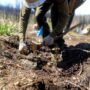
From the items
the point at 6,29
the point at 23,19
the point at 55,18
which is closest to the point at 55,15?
the point at 55,18

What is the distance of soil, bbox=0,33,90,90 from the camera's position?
2.55m

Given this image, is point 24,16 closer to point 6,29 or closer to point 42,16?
point 42,16

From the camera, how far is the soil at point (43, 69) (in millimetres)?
2555

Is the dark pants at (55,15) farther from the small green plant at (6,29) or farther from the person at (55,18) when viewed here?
the small green plant at (6,29)

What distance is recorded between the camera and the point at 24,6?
3699 mm

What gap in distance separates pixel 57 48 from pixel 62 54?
0.53ft

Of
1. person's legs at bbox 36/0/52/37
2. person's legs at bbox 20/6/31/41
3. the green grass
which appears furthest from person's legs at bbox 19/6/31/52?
the green grass

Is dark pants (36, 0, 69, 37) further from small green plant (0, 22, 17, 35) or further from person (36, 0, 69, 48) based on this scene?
small green plant (0, 22, 17, 35)

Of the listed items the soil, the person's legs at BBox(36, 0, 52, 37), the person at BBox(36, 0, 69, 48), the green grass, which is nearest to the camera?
the soil

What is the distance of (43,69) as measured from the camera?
330cm

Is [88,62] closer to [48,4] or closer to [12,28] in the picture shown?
[48,4]

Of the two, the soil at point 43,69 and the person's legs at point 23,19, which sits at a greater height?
the person's legs at point 23,19

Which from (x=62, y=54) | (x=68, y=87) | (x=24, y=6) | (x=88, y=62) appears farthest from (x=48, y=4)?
(x=68, y=87)

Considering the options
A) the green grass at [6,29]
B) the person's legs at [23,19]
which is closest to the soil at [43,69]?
the person's legs at [23,19]
